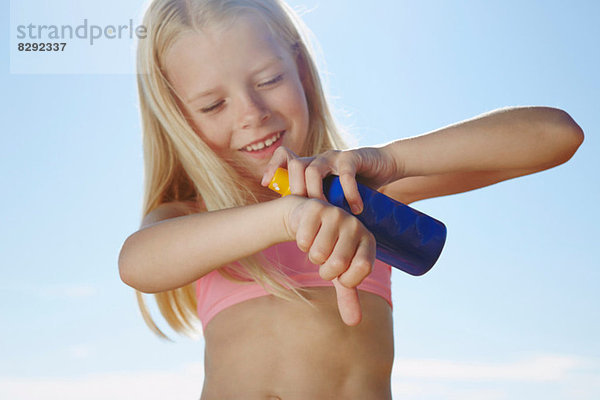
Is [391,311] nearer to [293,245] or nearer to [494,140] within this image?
[293,245]

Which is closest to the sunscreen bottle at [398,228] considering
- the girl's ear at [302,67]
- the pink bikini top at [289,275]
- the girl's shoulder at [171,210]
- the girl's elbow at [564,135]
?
the girl's elbow at [564,135]

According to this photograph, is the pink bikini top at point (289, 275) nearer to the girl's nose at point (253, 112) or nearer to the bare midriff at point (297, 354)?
the bare midriff at point (297, 354)

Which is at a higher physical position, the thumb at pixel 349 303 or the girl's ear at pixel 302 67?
the girl's ear at pixel 302 67

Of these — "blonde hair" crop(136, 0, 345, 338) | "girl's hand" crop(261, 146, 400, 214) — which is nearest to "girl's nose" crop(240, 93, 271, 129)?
"blonde hair" crop(136, 0, 345, 338)

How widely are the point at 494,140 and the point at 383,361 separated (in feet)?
1.94

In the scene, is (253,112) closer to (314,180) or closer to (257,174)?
Result: (257,174)

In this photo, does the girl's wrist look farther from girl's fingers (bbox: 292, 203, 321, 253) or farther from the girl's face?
the girl's face

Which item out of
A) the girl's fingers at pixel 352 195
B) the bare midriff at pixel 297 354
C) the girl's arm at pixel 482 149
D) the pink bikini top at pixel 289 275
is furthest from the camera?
the pink bikini top at pixel 289 275

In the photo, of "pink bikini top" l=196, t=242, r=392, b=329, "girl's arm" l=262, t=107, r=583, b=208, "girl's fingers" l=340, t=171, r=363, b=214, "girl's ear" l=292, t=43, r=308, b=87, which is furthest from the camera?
"girl's ear" l=292, t=43, r=308, b=87

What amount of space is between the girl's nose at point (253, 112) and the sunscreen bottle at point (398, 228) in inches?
20.2

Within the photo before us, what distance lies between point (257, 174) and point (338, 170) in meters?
0.66

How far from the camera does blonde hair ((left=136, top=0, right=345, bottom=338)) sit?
1.51 metres

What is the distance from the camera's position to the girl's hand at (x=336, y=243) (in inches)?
32.4

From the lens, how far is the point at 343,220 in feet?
2.77
